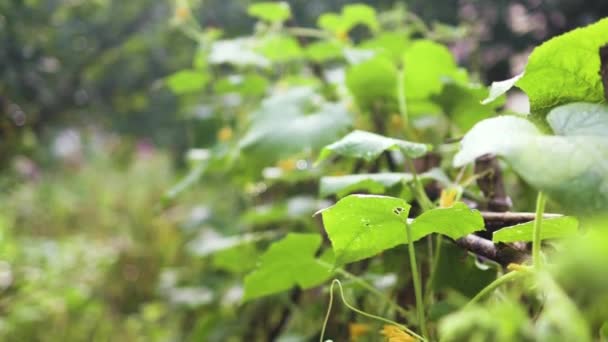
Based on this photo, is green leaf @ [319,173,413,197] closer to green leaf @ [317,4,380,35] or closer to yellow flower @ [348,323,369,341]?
yellow flower @ [348,323,369,341]

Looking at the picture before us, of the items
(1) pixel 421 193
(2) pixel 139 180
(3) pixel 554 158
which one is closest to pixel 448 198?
(1) pixel 421 193

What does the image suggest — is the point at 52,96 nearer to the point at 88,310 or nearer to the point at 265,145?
the point at 88,310

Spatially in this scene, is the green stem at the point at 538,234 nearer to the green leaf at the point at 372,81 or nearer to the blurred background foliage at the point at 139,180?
the blurred background foliage at the point at 139,180

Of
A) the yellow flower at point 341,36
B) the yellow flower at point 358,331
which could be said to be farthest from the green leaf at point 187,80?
the yellow flower at point 358,331

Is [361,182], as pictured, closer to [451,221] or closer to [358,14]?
[451,221]

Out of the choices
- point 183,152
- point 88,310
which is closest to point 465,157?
point 88,310

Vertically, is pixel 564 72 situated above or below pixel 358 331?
above
